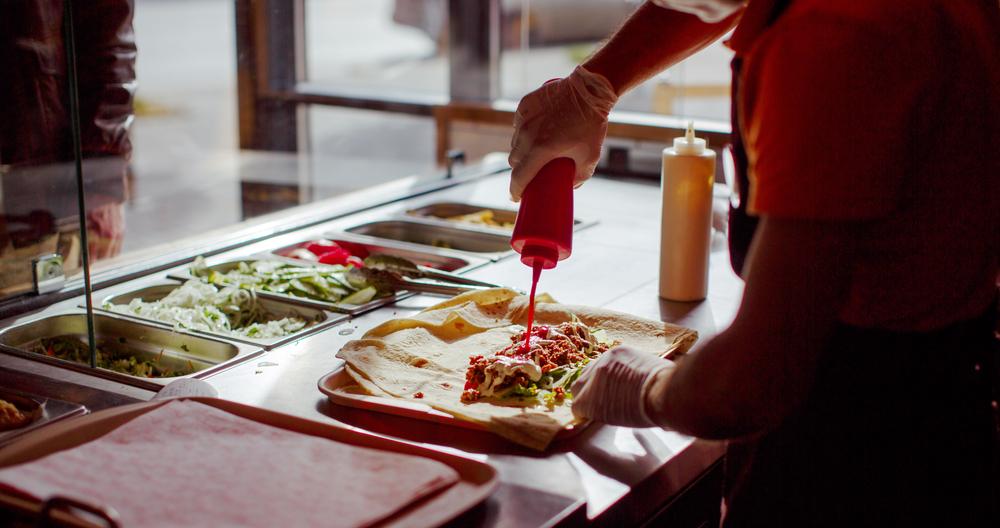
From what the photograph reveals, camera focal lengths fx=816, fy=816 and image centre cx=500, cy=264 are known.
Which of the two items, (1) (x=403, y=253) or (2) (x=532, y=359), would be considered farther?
(1) (x=403, y=253)

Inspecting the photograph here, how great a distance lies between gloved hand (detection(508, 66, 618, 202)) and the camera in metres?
1.30

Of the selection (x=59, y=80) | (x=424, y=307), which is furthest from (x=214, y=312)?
(x=59, y=80)

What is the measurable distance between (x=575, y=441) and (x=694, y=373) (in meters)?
0.26

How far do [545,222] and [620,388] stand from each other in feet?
1.03

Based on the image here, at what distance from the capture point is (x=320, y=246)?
2.02 metres

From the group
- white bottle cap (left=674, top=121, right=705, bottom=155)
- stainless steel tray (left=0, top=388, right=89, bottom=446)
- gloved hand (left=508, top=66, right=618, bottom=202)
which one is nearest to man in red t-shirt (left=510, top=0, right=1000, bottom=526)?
gloved hand (left=508, top=66, right=618, bottom=202)

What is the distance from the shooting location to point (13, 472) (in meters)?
0.79

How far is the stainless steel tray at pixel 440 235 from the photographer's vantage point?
213cm

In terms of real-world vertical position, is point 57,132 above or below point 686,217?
above

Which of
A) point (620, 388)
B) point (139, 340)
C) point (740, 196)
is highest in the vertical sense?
point (740, 196)

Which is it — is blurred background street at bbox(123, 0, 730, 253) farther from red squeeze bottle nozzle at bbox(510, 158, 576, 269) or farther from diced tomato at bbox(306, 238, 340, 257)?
diced tomato at bbox(306, 238, 340, 257)

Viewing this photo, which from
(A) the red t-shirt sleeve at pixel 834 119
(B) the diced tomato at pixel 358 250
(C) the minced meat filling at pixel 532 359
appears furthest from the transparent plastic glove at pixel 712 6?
(B) the diced tomato at pixel 358 250

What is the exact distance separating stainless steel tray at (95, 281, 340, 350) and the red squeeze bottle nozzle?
44 centimetres

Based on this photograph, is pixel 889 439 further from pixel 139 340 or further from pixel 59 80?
pixel 59 80
